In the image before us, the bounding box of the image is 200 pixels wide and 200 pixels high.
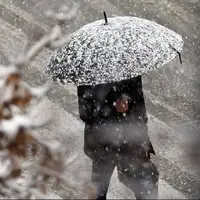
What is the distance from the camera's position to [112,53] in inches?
200

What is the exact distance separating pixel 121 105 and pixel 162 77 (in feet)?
12.1

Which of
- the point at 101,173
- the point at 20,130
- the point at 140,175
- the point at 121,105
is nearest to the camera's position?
the point at 20,130

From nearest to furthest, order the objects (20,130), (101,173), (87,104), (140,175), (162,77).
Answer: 1. (20,130)
2. (87,104)
3. (140,175)
4. (101,173)
5. (162,77)

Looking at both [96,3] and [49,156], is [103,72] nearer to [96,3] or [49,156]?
[49,156]

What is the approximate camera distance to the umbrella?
16.4ft

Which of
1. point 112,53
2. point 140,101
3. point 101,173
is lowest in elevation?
point 101,173

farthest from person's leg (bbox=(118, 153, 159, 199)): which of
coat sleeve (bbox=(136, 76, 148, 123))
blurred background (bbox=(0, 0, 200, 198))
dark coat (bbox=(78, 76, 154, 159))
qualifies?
blurred background (bbox=(0, 0, 200, 198))

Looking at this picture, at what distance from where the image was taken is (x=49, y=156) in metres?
3.20

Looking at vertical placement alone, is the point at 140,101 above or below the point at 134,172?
above

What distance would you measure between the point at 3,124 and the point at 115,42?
232 centimetres

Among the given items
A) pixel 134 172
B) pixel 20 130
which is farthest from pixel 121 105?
pixel 20 130

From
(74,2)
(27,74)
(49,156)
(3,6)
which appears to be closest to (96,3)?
(74,2)

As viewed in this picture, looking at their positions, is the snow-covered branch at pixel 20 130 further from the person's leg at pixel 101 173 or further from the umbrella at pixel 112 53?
the person's leg at pixel 101 173

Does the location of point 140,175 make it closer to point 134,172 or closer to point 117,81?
point 134,172
